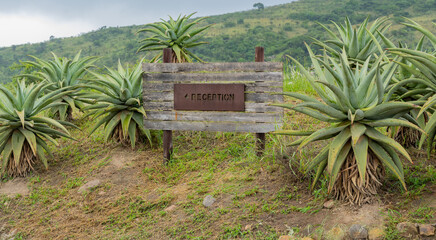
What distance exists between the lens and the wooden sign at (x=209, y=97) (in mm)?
5527

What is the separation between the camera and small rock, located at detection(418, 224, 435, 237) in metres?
3.35

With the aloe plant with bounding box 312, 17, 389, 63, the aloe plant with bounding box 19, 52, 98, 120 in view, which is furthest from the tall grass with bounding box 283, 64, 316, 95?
the aloe plant with bounding box 19, 52, 98, 120

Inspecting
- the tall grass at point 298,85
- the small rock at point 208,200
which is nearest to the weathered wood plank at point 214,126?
the small rock at point 208,200

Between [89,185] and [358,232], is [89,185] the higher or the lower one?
the lower one

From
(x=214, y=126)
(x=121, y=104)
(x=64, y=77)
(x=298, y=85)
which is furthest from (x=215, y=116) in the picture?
(x=64, y=77)

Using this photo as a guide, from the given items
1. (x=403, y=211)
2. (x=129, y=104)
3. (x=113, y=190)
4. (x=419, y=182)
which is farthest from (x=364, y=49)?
(x=113, y=190)

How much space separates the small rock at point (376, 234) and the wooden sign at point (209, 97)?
8.16ft

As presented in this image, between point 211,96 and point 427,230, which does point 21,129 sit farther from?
point 427,230

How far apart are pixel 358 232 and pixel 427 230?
1.76 ft

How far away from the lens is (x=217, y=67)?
5.63m

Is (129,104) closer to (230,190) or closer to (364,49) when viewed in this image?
(230,190)

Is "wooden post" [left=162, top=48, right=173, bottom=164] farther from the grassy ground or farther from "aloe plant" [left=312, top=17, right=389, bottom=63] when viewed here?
→ "aloe plant" [left=312, top=17, right=389, bottom=63]

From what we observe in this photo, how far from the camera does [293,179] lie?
4633 millimetres

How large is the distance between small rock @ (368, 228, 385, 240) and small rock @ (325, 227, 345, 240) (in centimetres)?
22
